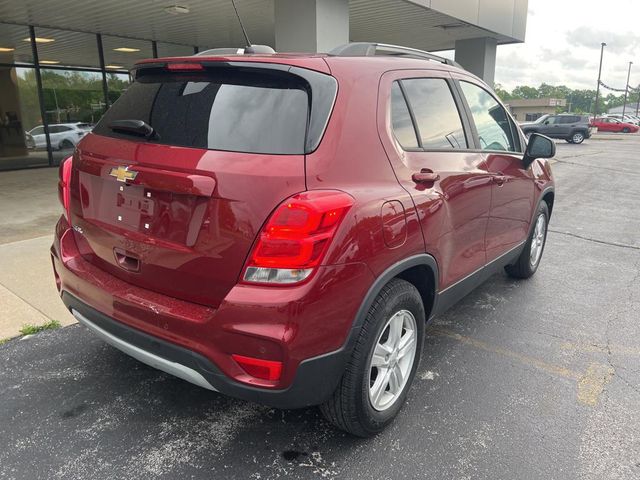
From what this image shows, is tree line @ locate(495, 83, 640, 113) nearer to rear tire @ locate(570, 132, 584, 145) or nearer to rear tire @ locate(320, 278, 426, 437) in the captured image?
rear tire @ locate(570, 132, 584, 145)

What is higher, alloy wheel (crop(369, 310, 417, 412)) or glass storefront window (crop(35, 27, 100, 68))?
glass storefront window (crop(35, 27, 100, 68))

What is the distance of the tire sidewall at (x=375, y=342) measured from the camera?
2270 millimetres

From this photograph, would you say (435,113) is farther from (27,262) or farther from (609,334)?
(27,262)

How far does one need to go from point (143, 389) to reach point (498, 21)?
12146 millimetres

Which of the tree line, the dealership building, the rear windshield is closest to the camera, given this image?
the rear windshield

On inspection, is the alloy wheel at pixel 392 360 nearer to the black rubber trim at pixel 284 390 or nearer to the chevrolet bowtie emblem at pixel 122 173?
the black rubber trim at pixel 284 390

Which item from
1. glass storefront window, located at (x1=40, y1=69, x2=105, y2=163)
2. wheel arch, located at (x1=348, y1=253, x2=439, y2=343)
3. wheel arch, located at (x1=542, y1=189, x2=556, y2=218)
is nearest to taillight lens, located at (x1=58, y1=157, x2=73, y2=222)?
wheel arch, located at (x1=348, y1=253, x2=439, y2=343)

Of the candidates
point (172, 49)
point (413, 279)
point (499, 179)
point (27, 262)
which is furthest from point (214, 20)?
point (413, 279)

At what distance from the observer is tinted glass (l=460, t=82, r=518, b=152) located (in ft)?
11.3

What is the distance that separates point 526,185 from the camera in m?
4.07

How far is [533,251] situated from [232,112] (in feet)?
12.0

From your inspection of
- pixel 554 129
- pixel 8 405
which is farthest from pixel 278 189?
pixel 554 129

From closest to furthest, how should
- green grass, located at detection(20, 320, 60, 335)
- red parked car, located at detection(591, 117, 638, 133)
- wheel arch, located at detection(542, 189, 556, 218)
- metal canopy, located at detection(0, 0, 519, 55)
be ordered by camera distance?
green grass, located at detection(20, 320, 60, 335) → wheel arch, located at detection(542, 189, 556, 218) → metal canopy, located at detection(0, 0, 519, 55) → red parked car, located at detection(591, 117, 638, 133)

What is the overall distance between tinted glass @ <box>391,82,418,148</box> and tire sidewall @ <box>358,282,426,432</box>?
0.76m
